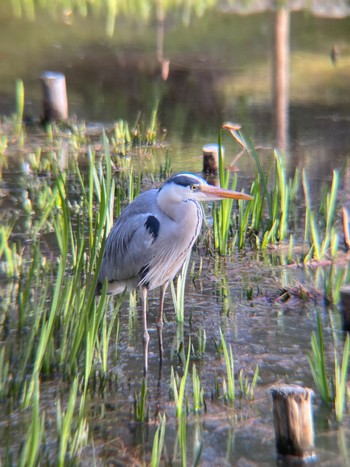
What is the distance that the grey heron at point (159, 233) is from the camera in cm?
507

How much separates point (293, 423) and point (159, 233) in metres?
1.61

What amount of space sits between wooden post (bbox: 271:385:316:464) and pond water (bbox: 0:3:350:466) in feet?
0.28

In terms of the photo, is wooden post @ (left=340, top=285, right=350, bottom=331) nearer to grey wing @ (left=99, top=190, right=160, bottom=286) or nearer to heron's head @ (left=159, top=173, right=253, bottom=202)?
heron's head @ (left=159, top=173, right=253, bottom=202)

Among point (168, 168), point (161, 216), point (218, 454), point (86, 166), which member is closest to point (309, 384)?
point (218, 454)

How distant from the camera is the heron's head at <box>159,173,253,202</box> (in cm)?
504

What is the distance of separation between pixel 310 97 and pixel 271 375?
250 inches

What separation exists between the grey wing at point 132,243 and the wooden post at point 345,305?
1074 millimetres

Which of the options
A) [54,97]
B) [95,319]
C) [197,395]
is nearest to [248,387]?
[197,395]

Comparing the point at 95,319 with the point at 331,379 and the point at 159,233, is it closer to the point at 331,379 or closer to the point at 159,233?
the point at 159,233

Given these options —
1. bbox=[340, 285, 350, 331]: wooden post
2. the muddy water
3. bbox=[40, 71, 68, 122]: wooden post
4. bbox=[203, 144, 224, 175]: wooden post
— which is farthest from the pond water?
bbox=[40, 71, 68, 122]: wooden post

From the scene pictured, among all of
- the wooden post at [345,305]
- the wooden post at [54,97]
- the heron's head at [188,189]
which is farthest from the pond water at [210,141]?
the heron's head at [188,189]

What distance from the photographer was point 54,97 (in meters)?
9.48

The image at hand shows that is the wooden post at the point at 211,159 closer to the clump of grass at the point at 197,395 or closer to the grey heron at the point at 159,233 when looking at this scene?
the grey heron at the point at 159,233

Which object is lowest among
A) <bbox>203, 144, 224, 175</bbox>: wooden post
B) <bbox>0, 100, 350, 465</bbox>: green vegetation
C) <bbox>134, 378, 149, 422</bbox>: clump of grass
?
<bbox>134, 378, 149, 422</bbox>: clump of grass
